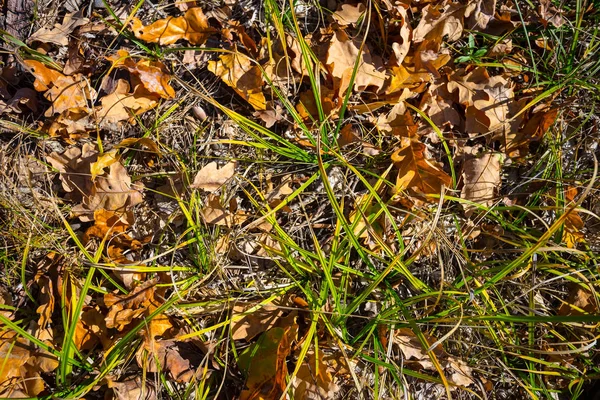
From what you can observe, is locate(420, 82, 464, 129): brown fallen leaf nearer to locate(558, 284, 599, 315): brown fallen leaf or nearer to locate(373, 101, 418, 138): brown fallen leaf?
locate(373, 101, 418, 138): brown fallen leaf

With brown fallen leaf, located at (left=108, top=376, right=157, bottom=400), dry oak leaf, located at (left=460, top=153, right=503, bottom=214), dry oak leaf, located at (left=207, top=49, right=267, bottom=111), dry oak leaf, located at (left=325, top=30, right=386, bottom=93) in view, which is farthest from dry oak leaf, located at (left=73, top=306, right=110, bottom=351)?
dry oak leaf, located at (left=460, top=153, right=503, bottom=214)

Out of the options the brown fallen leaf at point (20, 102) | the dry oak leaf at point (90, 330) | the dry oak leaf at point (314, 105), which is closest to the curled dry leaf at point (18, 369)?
the dry oak leaf at point (90, 330)

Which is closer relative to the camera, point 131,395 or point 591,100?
point 131,395

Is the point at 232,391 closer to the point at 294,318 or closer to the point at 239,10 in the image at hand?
the point at 294,318

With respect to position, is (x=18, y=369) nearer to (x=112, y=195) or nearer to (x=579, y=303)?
(x=112, y=195)

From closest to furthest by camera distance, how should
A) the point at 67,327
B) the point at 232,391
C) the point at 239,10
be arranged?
the point at 67,327, the point at 232,391, the point at 239,10

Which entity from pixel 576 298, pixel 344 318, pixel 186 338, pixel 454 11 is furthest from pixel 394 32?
pixel 186 338

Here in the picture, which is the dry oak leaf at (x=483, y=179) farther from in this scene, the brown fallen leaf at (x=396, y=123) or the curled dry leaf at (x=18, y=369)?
the curled dry leaf at (x=18, y=369)

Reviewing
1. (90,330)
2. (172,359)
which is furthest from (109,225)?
(172,359)
